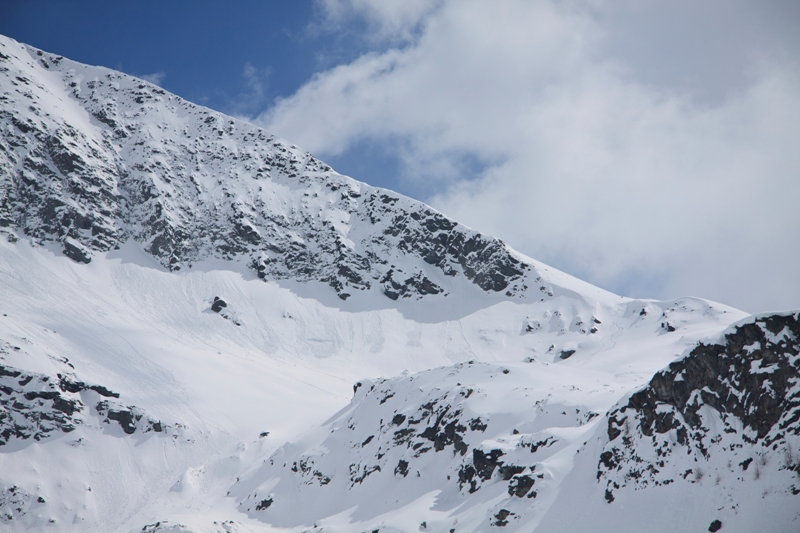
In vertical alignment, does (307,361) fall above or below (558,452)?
above

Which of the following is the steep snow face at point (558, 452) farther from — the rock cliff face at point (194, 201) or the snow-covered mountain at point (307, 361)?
the rock cliff face at point (194, 201)

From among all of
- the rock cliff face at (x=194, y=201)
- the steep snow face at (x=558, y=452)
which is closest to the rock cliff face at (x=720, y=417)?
the steep snow face at (x=558, y=452)

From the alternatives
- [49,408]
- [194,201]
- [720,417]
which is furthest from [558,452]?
[194,201]

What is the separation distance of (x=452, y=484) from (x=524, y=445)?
5.65 meters

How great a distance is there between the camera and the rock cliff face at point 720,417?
24.0 metres

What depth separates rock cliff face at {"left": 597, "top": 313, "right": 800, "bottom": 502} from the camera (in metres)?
24.0

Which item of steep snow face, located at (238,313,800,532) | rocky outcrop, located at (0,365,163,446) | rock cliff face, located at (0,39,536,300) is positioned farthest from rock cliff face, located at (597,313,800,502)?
rock cliff face, located at (0,39,536,300)

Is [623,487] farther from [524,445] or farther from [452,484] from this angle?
[452,484]

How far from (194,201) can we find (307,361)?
2218 inches

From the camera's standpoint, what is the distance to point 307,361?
94.5 metres

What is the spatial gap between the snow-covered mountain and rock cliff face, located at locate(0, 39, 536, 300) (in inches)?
23.7

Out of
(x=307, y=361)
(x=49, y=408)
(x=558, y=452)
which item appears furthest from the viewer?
(x=307, y=361)

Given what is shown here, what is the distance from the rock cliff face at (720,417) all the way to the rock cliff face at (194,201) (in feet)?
293

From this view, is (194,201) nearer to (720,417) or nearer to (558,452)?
(558,452)
